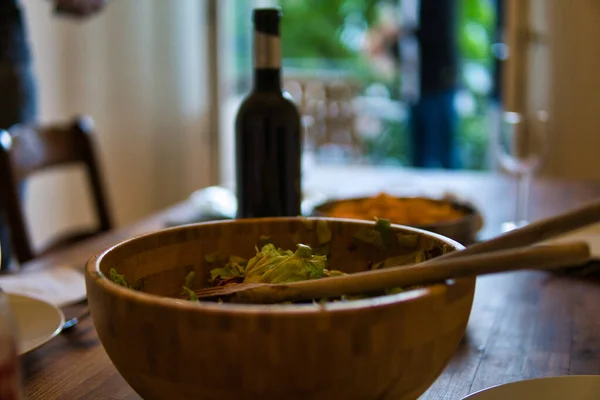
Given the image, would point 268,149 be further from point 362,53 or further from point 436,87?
point 362,53

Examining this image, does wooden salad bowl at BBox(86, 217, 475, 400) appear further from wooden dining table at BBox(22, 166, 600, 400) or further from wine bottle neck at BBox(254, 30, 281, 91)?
wine bottle neck at BBox(254, 30, 281, 91)

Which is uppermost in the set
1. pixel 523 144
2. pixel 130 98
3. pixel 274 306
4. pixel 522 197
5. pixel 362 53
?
pixel 274 306

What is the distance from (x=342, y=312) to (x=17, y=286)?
2.16 feet

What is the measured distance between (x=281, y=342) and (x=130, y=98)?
341 cm

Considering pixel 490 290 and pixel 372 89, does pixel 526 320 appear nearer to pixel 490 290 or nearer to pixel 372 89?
pixel 490 290

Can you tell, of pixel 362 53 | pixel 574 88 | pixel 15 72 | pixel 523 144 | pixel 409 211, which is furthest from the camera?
pixel 362 53

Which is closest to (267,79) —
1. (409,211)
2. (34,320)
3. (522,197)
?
(409,211)

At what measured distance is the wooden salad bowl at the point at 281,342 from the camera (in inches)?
17.6

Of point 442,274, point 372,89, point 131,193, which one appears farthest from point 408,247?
point 372,89

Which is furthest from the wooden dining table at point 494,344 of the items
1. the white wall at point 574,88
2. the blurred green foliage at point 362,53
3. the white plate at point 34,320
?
the blurred green foliage at point 362,53

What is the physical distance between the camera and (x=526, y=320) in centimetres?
86

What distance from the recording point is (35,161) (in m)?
1.71

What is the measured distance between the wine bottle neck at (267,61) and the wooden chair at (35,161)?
0.72 meters

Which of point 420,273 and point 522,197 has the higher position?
point 420,273
